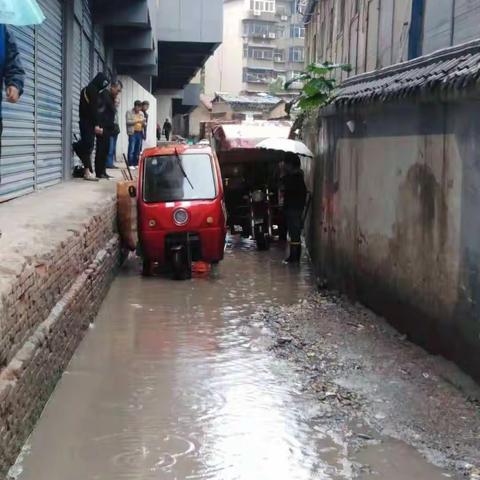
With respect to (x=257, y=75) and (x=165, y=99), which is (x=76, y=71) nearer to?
(x=165, y=99)

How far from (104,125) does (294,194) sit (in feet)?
11.5

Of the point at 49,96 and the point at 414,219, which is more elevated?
the point at 49,96

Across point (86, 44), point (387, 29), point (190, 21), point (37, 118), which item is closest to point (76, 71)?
point (86, 44)

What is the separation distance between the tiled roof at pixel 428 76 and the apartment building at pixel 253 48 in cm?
6698

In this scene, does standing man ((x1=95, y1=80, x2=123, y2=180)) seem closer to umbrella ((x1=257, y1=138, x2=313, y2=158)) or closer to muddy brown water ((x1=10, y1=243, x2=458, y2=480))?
umbrella ((x1=257, y1=138, x2=313, y2=158))

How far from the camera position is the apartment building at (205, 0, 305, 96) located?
74.8m

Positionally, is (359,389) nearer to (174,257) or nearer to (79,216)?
(79,216)

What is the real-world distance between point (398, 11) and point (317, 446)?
20.5 ft

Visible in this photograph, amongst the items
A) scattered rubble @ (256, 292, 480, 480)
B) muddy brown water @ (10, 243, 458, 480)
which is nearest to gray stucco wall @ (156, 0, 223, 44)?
muddy brown water @ (10, 243, 458, 480)

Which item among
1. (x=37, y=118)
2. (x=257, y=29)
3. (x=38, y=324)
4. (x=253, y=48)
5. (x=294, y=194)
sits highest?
(x=257, y=29)

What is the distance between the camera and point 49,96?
11.7m

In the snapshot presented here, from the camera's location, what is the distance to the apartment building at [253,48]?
74.8 metres

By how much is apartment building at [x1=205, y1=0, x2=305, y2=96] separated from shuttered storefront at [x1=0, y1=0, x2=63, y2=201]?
62886 mm

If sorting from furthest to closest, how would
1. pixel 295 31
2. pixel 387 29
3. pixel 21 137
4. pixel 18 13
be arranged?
1. pixel 295 31
2. pixel 387 29
3. pixel 21 137
4. pixel 18 13
